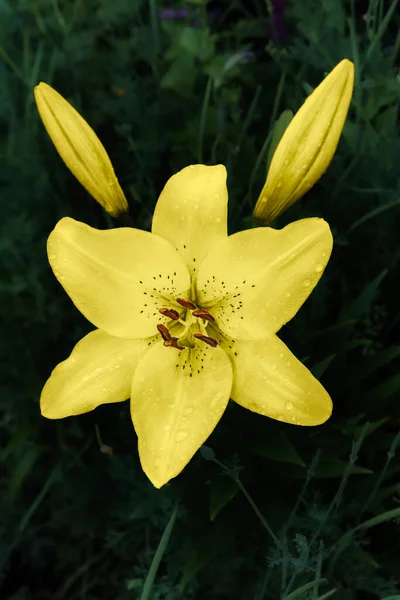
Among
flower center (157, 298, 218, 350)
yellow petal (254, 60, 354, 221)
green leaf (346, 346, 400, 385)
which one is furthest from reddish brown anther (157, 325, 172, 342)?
green leaf (346, 346, 400, 385)

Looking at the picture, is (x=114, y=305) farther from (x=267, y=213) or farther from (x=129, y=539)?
(x=129, y=539)

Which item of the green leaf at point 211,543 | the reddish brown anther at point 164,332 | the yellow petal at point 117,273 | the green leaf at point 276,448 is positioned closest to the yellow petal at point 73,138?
the yellow petal at point 117,273

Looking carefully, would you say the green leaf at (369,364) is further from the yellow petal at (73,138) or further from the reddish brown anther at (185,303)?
the yellow petal at (73,138)

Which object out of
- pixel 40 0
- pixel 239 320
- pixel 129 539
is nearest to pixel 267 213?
pixel 239 320

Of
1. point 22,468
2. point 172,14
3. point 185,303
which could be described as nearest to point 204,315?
point 185,303

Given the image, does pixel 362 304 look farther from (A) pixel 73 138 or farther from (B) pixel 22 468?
(B) pixel 22 468
